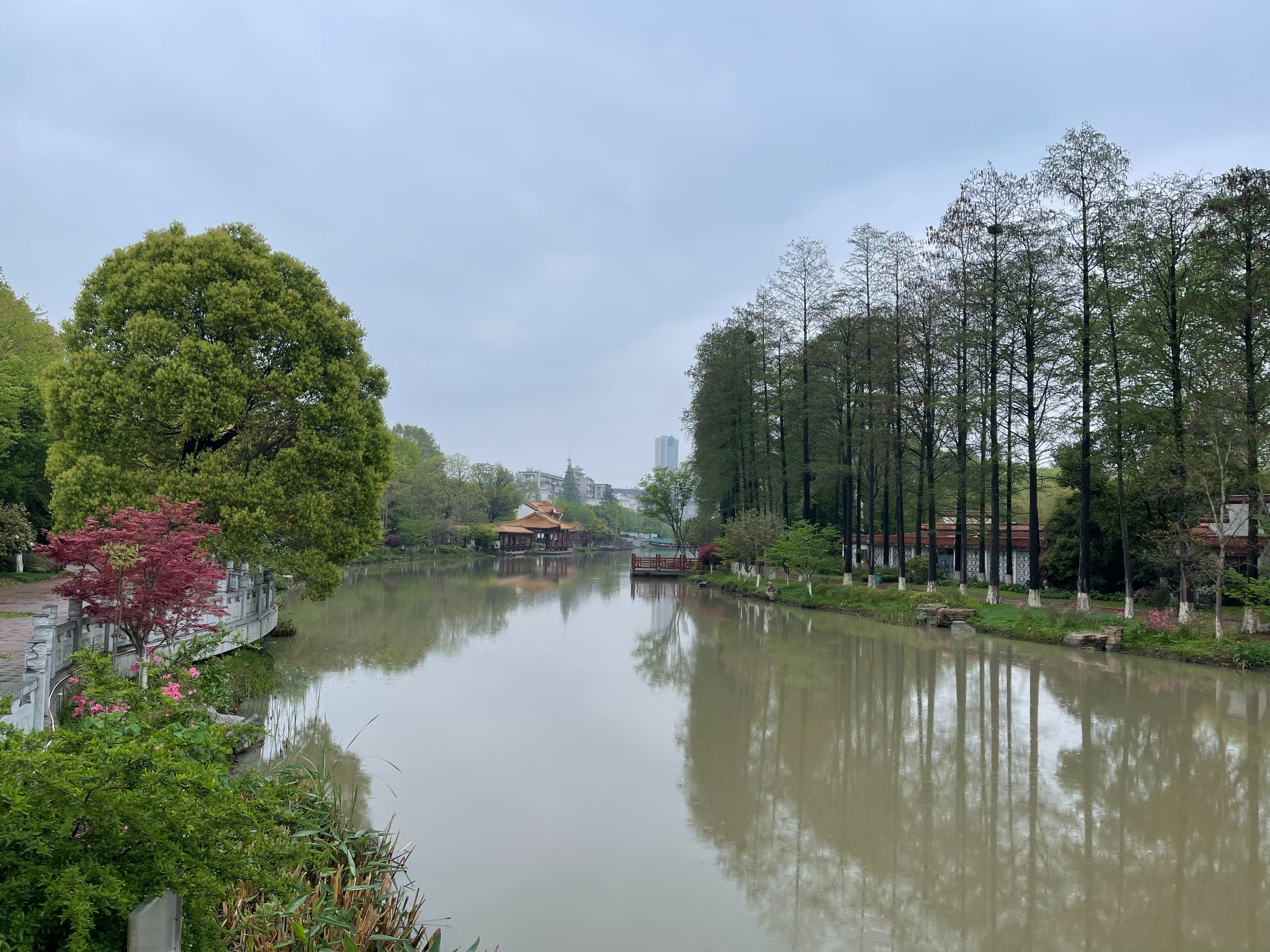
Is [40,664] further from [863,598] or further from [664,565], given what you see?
[664,565]

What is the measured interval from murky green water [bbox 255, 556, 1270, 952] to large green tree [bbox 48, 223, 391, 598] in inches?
98.4

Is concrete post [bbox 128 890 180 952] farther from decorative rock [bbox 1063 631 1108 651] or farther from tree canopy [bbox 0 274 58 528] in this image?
tree canopy [bbox 0 274 58 528]

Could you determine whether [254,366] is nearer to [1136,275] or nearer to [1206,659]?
[1206,659]

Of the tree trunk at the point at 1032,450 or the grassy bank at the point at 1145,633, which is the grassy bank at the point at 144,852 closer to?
the grassy bank at the point at 1145,633

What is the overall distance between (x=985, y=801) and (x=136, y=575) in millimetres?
7979

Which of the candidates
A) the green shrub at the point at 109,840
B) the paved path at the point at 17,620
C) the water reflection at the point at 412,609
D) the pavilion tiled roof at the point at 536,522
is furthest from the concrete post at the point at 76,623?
the pavilion tiled roof at the point at 536,522

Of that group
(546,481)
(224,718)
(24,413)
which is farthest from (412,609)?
(546,481)

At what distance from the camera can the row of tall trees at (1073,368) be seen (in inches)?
593

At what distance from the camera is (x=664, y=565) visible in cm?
3856

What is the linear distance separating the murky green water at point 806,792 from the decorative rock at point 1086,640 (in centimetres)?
110

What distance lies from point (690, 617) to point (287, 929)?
718 inches

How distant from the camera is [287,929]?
389 cm

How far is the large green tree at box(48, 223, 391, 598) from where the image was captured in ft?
36.2

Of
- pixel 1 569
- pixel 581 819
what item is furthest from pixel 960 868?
pixel 1 569
